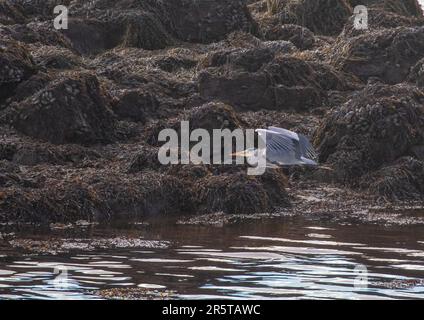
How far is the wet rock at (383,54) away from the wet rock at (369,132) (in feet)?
8.63

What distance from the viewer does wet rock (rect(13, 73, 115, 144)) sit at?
44.2 ft

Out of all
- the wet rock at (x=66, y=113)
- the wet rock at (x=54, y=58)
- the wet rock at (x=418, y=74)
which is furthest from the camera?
the wet rock at (x=418, y=74)

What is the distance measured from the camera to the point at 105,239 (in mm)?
10477

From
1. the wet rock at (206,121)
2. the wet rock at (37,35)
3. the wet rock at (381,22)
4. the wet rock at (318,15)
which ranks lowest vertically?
the wet rock at (206,121)

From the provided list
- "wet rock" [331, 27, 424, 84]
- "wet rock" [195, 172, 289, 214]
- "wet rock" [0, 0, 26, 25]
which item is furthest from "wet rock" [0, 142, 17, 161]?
"wet rock" [331, 27, 424, 84]

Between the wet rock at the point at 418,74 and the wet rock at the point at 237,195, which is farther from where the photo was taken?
the wet rock at the point at 418,74

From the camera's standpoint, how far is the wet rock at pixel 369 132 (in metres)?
13.7

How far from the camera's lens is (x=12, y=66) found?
1412cm

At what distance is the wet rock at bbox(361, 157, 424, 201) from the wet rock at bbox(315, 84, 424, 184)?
27cm

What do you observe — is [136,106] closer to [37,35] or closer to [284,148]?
[37,35]

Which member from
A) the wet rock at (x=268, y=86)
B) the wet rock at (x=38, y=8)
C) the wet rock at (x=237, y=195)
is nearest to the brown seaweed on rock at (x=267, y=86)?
the wet rock at (x=268, y=86)

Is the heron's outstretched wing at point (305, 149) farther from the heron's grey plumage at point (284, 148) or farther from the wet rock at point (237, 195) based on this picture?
the wet rock at point (237, 195)

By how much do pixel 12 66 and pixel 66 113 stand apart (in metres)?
1.11

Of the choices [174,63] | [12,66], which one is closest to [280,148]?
[12,66]
